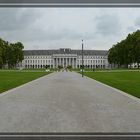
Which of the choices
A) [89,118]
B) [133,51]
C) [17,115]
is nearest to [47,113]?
[17,115]

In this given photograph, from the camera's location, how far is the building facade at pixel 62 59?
610 ft

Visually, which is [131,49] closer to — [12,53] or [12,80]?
[12,53]

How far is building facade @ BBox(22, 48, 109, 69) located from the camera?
186 meters

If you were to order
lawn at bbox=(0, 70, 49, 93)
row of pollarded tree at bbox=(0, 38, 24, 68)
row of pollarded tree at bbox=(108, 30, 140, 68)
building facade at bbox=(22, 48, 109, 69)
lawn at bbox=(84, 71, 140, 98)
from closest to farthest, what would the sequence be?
1. lawn at bbox=(84, 71, 140, 98)
2. lawn at bbox=(0, 70, 49, 93)
3. row of pollarded tree at bbox=(108, 30, 140, 68)
4. row of pollarded tree at bbox=(0, 38, 24, 68)
5. building facade at bbox=(22, 48, 109, 69)

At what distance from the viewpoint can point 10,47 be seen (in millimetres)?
116625

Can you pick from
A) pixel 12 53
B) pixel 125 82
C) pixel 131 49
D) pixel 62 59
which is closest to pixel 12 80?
pixel 125 82

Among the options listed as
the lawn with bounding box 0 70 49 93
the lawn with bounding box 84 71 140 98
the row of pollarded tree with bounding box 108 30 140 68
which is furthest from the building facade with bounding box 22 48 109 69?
the lawn with bounding box 84 71 140 98

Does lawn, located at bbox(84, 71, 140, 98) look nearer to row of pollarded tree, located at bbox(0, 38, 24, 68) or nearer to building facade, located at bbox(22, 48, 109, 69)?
row of pollarded tree, located at bbox(0, 38, 24, 68)

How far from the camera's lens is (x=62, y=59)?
18638 centimetres

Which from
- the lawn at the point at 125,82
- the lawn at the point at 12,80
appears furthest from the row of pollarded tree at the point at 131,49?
the lawn at the point at 125,82

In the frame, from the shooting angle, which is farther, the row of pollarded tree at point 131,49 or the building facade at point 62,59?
the building facade at point 62,59

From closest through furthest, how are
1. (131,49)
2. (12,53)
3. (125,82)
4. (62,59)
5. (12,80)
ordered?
1. (125,82)
2. (12,80)
3. (131,49)
4. (12,53)
5. (62,59)

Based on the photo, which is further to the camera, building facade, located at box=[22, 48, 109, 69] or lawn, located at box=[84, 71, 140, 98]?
building facade, located at box=[22, 48, 109, 69]

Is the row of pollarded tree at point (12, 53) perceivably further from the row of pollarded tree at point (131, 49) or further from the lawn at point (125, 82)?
the lawn at point (125, 82)
